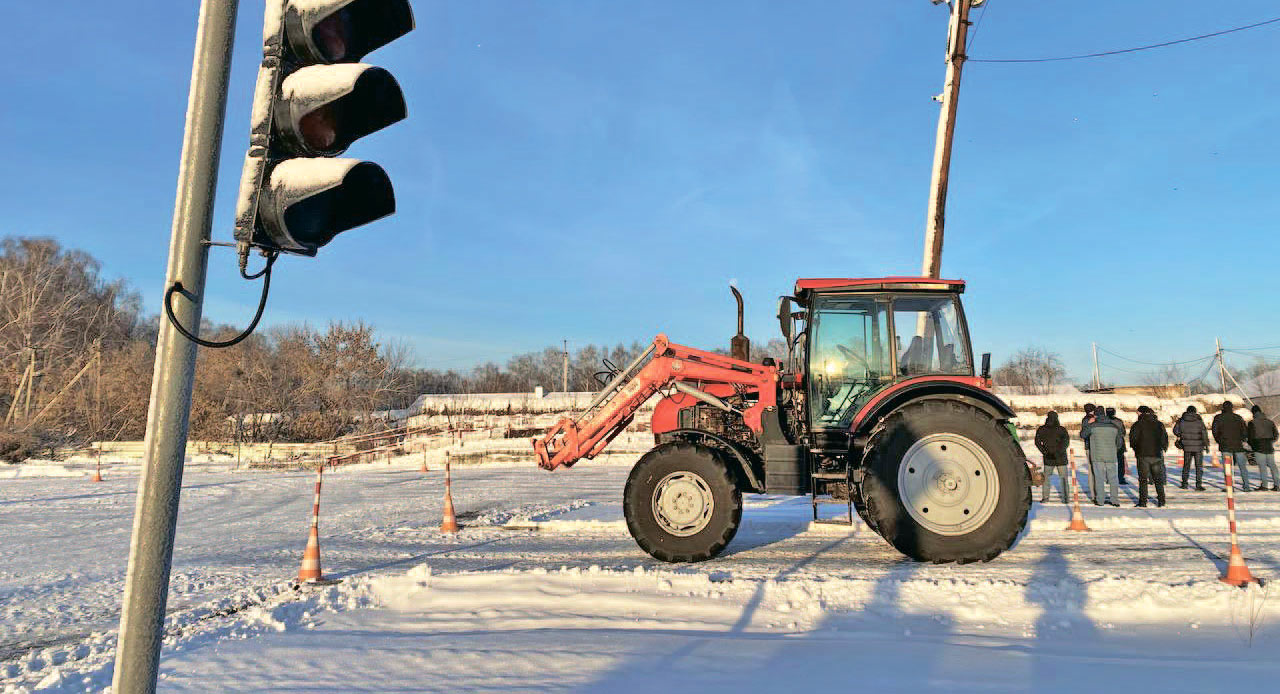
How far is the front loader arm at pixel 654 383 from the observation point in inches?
289

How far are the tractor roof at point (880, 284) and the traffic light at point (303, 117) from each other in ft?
18.6

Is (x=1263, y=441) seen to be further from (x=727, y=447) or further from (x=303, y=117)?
(x=303, y=117)

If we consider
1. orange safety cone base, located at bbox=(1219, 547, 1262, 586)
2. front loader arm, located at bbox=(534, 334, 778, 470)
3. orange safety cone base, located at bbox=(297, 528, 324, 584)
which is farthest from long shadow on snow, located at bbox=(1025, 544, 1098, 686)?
orange safety cone base, located at bbox=(297, 528, 324, 584)

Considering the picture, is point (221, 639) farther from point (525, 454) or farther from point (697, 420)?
point (525, 454)

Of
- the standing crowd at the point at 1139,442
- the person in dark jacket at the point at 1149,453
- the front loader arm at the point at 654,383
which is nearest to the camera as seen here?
the front loader arm at the point at 654,383

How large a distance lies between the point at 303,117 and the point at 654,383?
5.79 metres

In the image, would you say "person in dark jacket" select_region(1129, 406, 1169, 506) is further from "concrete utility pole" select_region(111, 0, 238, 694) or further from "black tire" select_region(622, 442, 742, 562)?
"concrete utility pole" select_region(111, 0, 238, 694)

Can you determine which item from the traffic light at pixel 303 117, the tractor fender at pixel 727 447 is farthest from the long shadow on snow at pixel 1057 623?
the traffic light at pixel 303 117

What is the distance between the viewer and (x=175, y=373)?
174 cm

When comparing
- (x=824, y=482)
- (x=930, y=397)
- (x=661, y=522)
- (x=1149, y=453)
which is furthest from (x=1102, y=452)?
(x=661, y=522)

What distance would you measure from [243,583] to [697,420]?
15.1 feet

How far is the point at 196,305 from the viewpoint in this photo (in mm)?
1786

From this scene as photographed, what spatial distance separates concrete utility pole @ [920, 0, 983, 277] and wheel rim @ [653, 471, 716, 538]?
8018 mm

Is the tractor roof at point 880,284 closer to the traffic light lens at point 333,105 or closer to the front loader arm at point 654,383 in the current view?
the front loader arm at point 654,383
